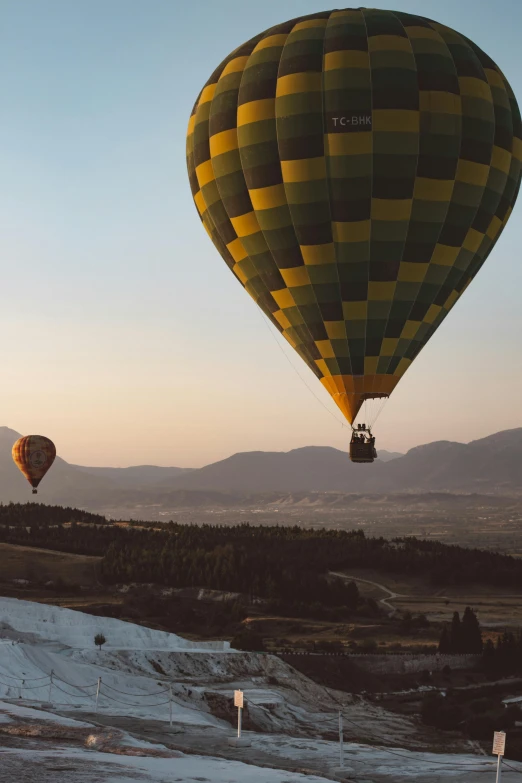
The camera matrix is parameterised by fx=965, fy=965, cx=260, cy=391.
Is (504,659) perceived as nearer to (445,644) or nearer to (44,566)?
(445,644)

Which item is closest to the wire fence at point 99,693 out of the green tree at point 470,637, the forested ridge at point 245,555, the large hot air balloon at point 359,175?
the large hot air balloon at point 359,175

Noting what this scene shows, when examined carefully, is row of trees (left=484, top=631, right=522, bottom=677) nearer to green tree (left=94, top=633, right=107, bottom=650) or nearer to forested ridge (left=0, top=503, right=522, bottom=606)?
green tree (left=94, top=633, right=107, bottom=650)

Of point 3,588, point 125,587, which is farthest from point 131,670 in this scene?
point 125,587

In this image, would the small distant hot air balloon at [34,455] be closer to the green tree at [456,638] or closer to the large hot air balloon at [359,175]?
the green tree at [456,638]

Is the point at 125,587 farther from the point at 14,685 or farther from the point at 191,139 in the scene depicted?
the point at 191,139

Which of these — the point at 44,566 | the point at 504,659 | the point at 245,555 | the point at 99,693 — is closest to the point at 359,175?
the point at 99,693

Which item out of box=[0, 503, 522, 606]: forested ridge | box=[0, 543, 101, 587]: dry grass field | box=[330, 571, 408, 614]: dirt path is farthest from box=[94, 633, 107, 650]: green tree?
box=[330, 571, 408, 614]: dirt path
